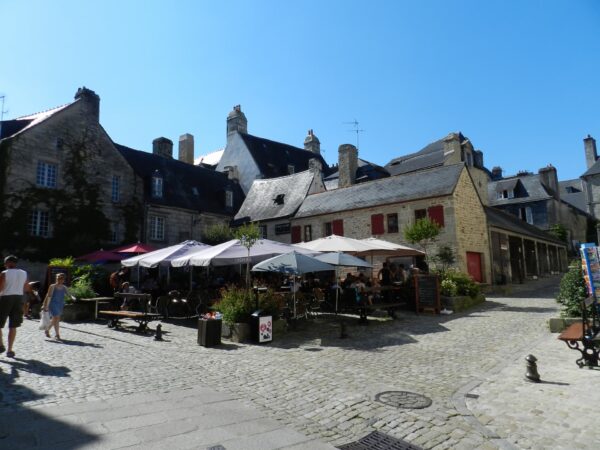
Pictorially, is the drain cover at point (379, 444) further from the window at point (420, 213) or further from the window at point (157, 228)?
the window at point (157, 228)

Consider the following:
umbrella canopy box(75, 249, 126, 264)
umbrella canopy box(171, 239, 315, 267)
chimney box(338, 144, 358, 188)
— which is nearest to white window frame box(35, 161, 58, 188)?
umbrella canopy box(75, 249, 126, 264)

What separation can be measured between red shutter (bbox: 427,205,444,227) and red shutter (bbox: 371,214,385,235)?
105 inches

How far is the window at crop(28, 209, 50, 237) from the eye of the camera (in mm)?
19438

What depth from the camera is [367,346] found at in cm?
→ 824

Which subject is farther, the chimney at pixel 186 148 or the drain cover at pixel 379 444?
the chimney at pixel 186 148

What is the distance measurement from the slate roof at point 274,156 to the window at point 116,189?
41.1 feet

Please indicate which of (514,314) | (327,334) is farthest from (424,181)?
(327,334)

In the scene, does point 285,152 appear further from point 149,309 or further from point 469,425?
point 469,425

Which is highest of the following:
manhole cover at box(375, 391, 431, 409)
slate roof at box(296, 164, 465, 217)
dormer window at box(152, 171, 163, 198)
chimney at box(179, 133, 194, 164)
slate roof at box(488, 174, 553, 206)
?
chimney at box(179, 133, 194, 164)

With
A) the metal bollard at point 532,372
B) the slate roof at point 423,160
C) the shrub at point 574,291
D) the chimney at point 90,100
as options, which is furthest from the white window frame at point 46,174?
the slate roof at point 423,160

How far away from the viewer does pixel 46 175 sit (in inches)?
800

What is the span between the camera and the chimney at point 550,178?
3534cm

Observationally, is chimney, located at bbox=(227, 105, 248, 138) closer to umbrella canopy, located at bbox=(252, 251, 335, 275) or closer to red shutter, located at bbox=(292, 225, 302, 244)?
red shutter, located at bbox=(292, 225, 302, 244)

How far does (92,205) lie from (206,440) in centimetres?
2112
